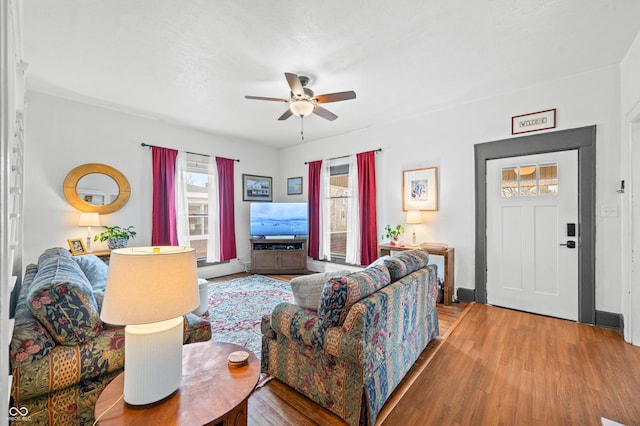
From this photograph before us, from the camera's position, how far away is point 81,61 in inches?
108

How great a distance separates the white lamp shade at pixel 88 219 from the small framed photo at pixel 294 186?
3416 mm

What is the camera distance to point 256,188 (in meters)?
5.92

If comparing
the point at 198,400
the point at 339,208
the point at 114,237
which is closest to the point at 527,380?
the point at 198,400

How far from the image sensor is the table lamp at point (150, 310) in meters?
0.99

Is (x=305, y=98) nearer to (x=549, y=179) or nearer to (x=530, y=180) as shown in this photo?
(x=530, y=180)

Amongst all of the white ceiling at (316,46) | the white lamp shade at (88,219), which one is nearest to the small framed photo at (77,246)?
the white lamp shade at (88,219)

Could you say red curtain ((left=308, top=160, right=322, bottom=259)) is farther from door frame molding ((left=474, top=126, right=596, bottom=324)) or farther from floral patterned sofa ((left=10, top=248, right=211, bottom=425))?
floral patterned sofa ((left=10, top=248, right=211, bottom=425))

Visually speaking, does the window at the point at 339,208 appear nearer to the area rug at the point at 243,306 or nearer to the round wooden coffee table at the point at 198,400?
the area rug at the point at 243,306

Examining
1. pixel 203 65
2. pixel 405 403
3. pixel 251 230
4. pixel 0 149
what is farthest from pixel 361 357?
pixel 251 230

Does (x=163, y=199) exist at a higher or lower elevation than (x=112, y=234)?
higher

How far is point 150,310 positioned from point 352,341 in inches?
40.7

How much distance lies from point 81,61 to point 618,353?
5673mm

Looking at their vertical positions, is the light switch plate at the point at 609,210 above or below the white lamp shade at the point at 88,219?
above

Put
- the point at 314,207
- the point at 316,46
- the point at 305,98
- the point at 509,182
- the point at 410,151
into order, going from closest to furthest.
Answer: the point at 316,46
the point at 305,98
the point at 509,182
the point at 410,151
the point at 314,207
